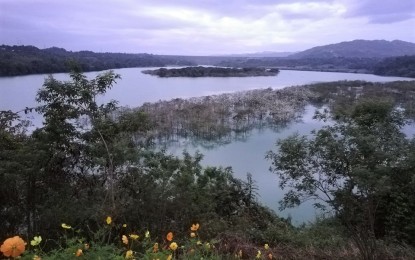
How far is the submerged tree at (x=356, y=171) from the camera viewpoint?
15.8 ft

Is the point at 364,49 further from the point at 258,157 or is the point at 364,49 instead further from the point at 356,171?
the point at 356,171

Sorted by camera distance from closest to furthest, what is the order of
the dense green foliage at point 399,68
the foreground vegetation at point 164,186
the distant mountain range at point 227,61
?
the foreground vegetation at point 164,186, the distant mountain range at point 227,61, the dense green foliage at point 399,68

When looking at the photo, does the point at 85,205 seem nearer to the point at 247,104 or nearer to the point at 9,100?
the point at 9,100

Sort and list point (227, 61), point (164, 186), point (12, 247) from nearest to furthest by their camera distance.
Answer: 1. point (12, 247)
2. point (164, 186)
3. point (227, 61)

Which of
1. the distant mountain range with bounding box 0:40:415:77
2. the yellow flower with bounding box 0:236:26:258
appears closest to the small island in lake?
the distant mountain range with bounding box 0:40:415:77

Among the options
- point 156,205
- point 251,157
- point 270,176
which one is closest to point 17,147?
point 156,205

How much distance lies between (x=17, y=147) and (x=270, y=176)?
907cm

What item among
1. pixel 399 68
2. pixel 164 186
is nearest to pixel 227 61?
pixel 399 68

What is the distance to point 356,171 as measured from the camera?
4.71m

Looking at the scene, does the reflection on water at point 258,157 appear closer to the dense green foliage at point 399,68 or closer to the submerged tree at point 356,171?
the submerged tree at point 356,171

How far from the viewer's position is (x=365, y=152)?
16.9ft

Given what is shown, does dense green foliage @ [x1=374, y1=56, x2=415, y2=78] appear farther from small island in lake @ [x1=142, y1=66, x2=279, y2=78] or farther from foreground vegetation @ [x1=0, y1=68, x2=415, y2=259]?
foreground vegetation @ [x1=0, y1=68, x2=415, y2=259]

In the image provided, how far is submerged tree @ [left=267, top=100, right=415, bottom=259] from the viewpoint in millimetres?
4801

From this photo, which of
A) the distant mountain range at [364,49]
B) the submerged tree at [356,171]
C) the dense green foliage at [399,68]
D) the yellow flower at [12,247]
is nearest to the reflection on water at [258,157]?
the submerged tree at [356,171]
